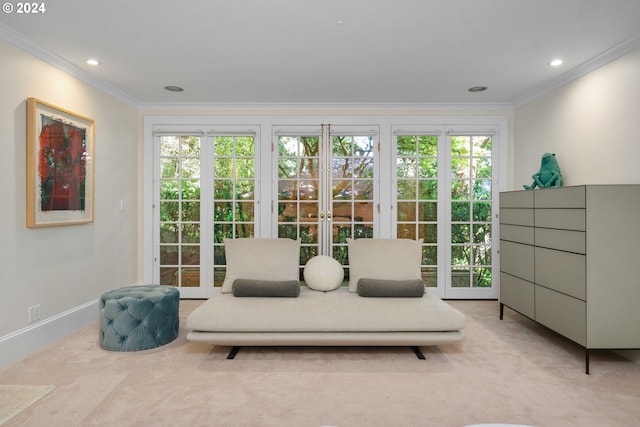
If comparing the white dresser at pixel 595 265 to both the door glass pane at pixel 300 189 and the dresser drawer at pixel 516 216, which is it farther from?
the door glass pane at pixel 300 189

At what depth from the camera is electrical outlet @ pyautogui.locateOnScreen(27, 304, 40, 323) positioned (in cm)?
305

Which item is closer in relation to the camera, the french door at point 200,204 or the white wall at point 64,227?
the white wall at point 64,227

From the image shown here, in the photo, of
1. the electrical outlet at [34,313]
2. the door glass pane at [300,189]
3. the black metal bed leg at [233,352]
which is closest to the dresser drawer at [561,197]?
the door glass pane at [300,189]

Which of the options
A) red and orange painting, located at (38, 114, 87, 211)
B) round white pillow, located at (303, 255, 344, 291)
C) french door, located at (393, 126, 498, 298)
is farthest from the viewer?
french door, located at (393, 126, 498, 298)

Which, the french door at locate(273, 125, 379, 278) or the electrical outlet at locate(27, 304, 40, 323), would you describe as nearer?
the electrical outlet at locate(27, 304, 40, 323)

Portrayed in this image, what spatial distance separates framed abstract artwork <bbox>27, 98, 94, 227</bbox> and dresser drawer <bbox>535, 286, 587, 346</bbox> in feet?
14.0

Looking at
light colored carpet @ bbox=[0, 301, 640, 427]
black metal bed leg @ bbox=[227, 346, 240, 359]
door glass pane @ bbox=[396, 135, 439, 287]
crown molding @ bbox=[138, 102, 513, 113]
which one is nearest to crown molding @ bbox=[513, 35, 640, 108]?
crown molding @ bbox=[138, 102, 513, 113]

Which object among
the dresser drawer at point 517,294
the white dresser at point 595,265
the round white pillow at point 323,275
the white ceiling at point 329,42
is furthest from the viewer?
the round white pillow at point 323,275

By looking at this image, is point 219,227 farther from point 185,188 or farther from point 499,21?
point 499,21

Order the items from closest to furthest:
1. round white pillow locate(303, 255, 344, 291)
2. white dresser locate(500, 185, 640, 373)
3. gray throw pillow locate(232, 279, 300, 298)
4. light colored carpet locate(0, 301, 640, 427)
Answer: light colored carpet locate(0, 301, 640, 427) → white dresser locate(500, 185, 640, 373) → gray throw pillow locate(232, 279, 300, 298) → round white pillow locate(303, 255, 344, 291)

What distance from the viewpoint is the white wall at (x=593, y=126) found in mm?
3047

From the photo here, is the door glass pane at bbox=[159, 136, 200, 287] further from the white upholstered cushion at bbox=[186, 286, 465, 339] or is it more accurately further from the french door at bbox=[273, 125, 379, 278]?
the white upholstered cushion at bbox=[186, 286, 465, 339]

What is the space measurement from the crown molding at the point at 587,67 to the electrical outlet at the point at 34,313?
5208 millimetres

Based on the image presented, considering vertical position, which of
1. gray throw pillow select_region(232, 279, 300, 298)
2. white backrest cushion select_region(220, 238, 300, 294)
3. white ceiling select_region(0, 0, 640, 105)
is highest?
white ceiling select_region(0, 0, 640, 105)
